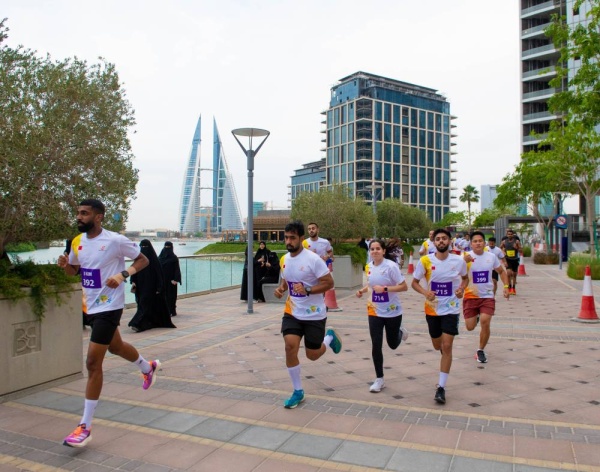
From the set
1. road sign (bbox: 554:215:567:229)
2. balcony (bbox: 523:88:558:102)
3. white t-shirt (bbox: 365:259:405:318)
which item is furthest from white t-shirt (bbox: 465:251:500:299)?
balcony (bbox: 523:88:558:102)

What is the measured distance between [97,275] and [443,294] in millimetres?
3393

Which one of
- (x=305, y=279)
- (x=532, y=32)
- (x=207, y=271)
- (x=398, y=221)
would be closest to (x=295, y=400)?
(x=305, y=279)

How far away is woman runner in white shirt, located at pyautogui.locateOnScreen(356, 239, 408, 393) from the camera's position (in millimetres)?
5465

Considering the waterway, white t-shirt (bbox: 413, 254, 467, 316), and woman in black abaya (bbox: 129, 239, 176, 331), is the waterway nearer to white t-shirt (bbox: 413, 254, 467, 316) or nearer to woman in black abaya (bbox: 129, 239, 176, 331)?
woman in black abaya (bbox: 129, 239, 176, 331)

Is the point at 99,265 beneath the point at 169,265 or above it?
above

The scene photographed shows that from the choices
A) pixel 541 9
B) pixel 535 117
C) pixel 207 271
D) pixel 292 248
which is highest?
pixel 541 9

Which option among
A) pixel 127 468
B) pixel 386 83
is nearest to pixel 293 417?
pixel 127 468

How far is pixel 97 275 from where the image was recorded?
14.3ft

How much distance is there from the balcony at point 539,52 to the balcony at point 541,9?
4.19m

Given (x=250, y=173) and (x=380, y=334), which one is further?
(x=250, y=173)

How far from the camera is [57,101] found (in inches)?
241

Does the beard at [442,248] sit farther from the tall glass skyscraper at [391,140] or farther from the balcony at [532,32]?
the tall glass skyscraper at [391,140]

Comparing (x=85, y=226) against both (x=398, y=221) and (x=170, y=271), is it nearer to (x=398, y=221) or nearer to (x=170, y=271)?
(x=170, y=271)

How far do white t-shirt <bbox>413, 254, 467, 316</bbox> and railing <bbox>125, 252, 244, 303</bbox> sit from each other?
9.50 meters
